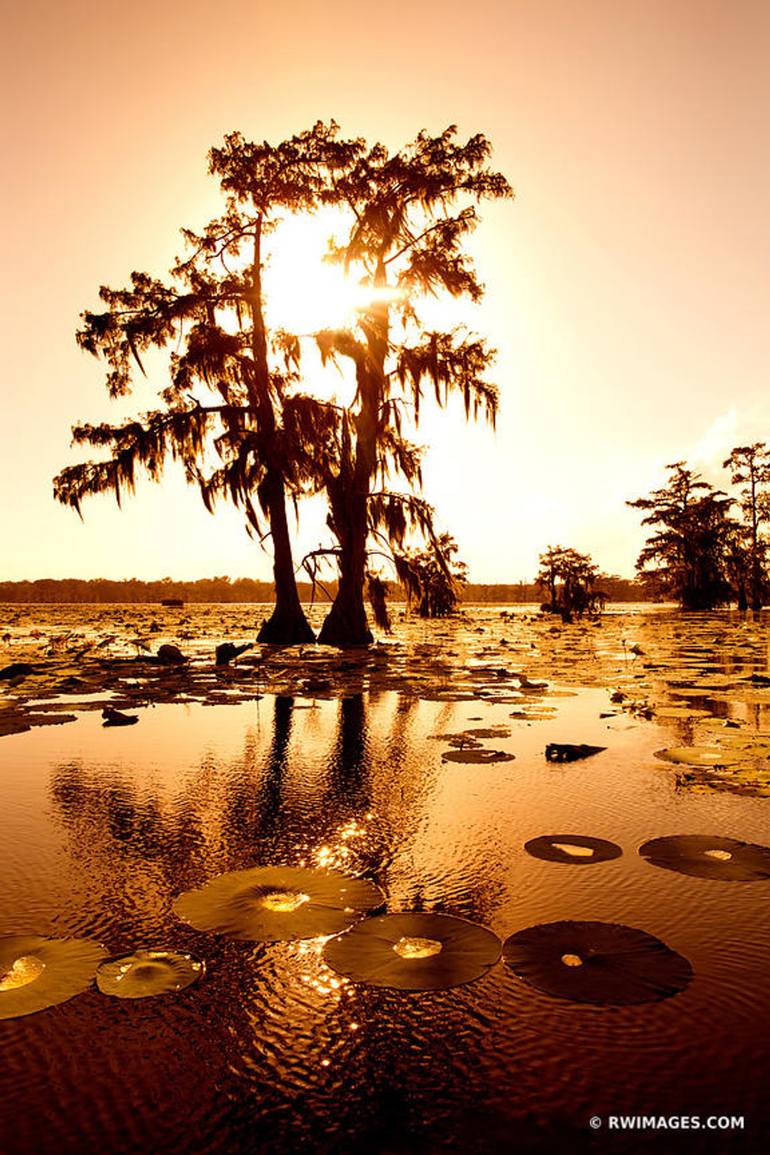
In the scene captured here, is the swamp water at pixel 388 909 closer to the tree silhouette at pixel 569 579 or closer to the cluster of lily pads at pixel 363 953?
the cluster of lily pads at pixel 363 953

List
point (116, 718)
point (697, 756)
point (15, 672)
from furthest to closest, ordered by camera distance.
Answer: point (15, 672)
point (116, 718)
point (697, 756)

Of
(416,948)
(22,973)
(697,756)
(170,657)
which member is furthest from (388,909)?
(170,657)

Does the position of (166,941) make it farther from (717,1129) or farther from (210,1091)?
(717,1129)

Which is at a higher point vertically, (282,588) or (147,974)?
(282,588)

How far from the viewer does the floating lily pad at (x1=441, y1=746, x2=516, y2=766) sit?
3547 millimetres

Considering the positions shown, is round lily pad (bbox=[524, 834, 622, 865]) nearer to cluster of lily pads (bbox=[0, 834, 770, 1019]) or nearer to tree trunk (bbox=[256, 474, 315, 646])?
cluster of lily pads (bbox=[0, 834, 770, 1019])

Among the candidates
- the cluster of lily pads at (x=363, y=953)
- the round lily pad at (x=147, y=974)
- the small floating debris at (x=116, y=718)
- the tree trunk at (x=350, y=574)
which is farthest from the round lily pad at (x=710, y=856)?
the tree trunk at (x=350, y=574)

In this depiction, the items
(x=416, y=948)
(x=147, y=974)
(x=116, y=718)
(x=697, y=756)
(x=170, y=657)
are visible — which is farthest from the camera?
(x=170, y=657)

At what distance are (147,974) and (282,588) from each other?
13343 mm

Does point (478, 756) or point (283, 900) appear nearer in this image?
point (283, 900)

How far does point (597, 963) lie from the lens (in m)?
1.44

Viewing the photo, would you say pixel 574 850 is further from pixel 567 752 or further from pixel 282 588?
pixel 282 588

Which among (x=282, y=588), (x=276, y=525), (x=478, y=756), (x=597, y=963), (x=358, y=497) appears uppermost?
(x=358, y=497)

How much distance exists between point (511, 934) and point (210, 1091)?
82 cm
